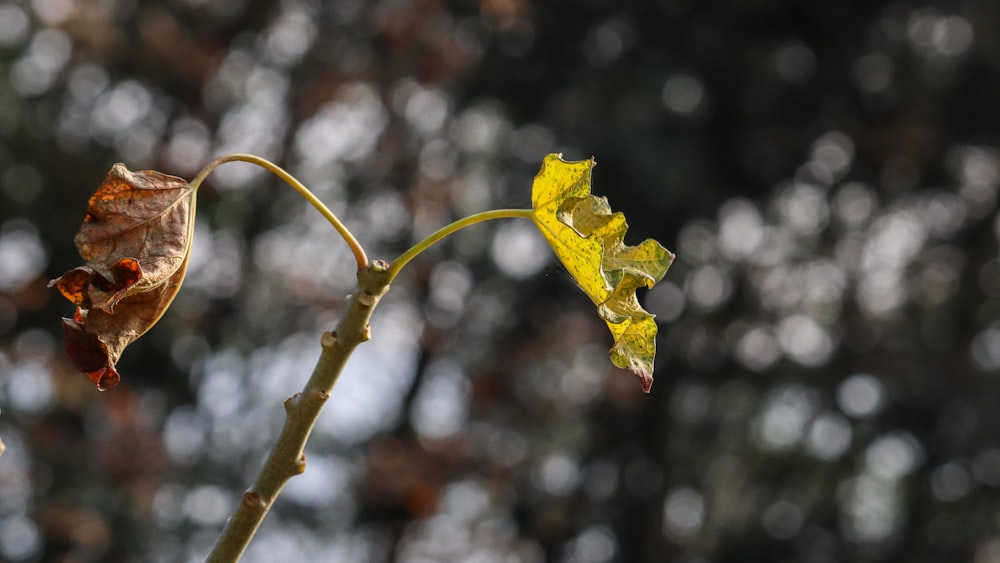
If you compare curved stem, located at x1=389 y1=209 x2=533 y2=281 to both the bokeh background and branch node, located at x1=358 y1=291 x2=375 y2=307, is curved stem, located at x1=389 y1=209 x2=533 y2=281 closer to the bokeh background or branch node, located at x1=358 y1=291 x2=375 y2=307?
branch node, located at x1=358 y1=291 x2=375 y2=307

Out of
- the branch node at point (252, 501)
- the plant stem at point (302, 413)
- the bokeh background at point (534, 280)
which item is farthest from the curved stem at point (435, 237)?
the bokeh background at point (534, 280)

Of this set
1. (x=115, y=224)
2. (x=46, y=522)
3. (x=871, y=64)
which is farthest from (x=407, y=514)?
(x=115, y=224)

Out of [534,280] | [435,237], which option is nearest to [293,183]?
[435,237]

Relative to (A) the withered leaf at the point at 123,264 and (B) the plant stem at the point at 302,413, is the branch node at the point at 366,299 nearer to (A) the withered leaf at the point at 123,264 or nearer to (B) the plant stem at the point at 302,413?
(B) the plant stem at the point at 302,413

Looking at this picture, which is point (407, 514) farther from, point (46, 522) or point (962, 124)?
point (962, 124)

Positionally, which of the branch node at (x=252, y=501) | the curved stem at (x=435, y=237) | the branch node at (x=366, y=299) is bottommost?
the branch node at (x=252, y=501)

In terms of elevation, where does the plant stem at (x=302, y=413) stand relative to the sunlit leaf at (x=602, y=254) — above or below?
below

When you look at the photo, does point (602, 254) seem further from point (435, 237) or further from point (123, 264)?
point (123, 264)
